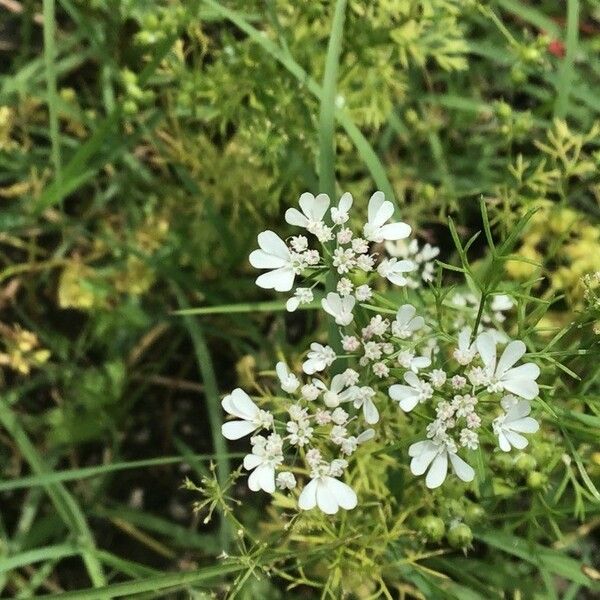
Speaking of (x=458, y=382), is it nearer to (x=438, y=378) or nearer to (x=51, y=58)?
(x=438, y=378)

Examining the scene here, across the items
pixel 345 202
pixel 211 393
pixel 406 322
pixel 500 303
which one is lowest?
pixel 211 393

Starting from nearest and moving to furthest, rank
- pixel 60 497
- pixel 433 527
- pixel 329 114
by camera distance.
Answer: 1. pixel 433 527
2. pixel 329 114
3. pixel 60 497

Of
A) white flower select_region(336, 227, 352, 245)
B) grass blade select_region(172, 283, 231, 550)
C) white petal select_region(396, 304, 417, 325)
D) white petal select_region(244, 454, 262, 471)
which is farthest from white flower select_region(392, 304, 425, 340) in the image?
grass blade select_region(172, 283, 231, 550)

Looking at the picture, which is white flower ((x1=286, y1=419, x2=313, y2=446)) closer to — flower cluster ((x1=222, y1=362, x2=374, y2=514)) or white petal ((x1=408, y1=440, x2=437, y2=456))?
flower cluster ((x1=222, y1=362, x2=374, y2=514))

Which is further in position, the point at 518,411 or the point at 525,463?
the point at 525,463

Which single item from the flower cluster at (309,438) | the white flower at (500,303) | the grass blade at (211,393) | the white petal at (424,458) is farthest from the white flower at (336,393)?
the grass blade at (211,393)

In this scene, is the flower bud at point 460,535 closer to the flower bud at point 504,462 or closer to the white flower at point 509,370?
the flower bud at point 504,462

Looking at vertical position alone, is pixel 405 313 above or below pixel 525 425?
above

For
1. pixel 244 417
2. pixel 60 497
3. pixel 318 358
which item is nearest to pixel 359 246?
pixel 318 358

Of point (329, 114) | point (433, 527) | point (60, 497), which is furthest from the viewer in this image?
point (60, 497)
